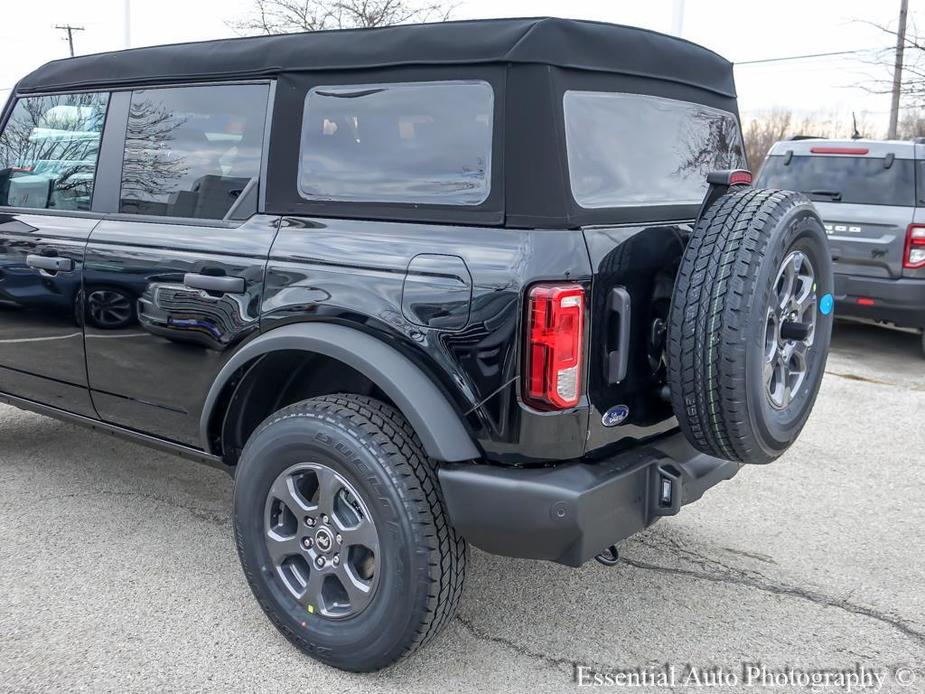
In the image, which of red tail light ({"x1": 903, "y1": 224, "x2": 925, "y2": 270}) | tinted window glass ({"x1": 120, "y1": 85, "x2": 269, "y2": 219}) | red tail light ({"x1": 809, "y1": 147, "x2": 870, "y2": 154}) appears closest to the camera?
tinted window glass ({"x1": 120, "y1": 85, "x2": 269, "y2": 219})

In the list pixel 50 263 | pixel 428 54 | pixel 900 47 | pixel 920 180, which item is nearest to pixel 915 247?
pixel 920 180

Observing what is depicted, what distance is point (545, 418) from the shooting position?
7.73 ft

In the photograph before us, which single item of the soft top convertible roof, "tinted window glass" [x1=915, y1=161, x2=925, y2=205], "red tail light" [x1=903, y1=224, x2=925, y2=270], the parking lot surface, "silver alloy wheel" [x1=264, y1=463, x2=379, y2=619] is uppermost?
the soft top convertible roof

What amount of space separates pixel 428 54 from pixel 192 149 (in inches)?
→ 42.4

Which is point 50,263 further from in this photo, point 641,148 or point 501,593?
point 641,148

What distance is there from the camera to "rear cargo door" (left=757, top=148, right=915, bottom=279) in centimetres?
696

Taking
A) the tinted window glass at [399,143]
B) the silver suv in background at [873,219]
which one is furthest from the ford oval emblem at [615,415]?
the silver suv in background at [873,219]

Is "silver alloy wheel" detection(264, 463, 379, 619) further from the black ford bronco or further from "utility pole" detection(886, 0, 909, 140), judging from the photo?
"utility pole" detection(886, 0, 909, 140)

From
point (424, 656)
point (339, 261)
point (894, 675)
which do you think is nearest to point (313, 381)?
point (339, 261)

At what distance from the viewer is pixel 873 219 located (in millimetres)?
7000

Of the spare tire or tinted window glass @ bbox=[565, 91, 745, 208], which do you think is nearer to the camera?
the spare tire

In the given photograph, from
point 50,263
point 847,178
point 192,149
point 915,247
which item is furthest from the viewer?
point 847,178

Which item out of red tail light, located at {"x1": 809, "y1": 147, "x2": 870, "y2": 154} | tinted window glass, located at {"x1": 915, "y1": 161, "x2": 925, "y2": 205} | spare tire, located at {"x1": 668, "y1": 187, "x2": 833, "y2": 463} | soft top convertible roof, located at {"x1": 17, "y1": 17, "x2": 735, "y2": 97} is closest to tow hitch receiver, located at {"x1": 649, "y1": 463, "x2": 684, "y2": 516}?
spare tire, located at {"x1": 668, "y1": 187, "x2": 833, "y2": 463}

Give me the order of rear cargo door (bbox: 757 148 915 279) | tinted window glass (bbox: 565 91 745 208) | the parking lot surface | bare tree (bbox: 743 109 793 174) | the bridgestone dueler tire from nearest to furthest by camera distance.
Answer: the bridgestone dueler tire → tinted window glass (bbox: 565 91 745 208) → the parking lot surface → rear cargo door (bbox: 757 148 915 279) → bare tree (bbox: 743 109 793 174)
